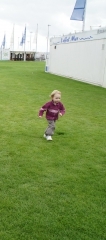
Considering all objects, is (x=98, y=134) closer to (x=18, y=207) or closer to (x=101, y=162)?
(x=101, y=162)

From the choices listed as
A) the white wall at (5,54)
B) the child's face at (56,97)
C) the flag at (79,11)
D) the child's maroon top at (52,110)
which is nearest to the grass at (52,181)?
the child's maroon top at (52,110)

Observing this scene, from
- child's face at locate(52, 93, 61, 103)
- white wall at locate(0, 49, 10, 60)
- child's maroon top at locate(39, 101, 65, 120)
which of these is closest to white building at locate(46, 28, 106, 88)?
child's maroon top at locate(39, 101, 65, 120)

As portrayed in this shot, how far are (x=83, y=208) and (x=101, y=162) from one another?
5.47 feet

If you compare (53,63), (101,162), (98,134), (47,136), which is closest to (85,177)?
(101,162)

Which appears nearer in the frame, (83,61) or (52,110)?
(52,110)

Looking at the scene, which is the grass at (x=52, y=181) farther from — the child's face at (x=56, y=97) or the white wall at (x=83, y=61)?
the white wall at (x=83, y=61)

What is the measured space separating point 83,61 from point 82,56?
1.49 feet

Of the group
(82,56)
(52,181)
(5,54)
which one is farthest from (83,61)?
(5,54)

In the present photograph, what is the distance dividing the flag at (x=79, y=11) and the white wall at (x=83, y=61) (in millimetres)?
2148

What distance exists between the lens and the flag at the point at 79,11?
23.2 m

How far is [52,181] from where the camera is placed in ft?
13.8

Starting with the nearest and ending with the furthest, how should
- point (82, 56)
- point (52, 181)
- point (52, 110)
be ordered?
point (52, 181)
point (52, 110)
point (82, 56)

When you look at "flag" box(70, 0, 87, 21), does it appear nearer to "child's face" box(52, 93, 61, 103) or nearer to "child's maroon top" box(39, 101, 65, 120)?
"child's maroon top" box(39, 101, 65, 120)

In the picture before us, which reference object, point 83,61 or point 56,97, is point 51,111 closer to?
point 56,97
